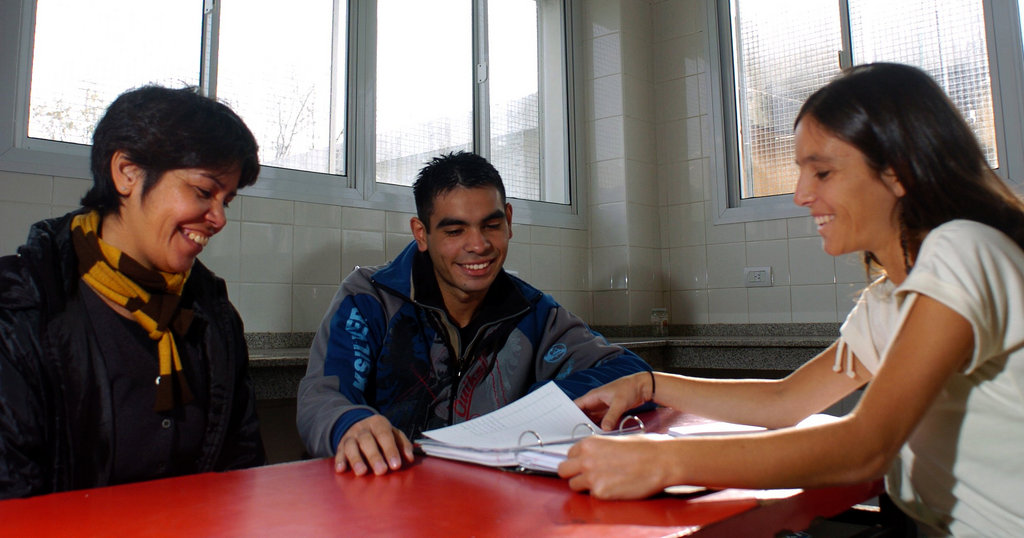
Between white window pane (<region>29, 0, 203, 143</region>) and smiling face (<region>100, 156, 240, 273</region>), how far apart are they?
998mm

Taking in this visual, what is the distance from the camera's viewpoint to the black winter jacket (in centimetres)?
109

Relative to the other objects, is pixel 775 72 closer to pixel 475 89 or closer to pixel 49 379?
pixel 475 89

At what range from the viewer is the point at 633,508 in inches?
29.4

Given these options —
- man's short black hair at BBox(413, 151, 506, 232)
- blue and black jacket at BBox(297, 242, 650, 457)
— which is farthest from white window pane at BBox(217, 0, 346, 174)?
blue and black jacket at BBox(297, 242, 650, 457)

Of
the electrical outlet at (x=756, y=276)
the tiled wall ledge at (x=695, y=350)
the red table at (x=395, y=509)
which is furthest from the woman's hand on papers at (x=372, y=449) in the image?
the electrical outlet at (x=756, y=276)

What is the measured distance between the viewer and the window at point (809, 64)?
9.66 feet

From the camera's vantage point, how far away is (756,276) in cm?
343

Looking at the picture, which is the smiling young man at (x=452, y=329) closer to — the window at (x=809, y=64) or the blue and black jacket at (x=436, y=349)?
the blue and black jacket at (x=436, y=349)

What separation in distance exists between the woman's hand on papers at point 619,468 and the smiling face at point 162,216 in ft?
2.89

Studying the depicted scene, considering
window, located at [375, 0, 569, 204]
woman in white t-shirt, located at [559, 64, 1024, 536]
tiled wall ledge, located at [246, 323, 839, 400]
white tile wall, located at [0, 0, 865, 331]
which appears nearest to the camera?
woman in white t-shirt, located at [559, 64, 1024, 536]

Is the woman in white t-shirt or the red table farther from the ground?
the woman in white t-shirt

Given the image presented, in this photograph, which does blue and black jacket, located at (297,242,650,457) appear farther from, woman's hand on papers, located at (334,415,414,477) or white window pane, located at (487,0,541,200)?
white window pane, located at (487,0,541,200)

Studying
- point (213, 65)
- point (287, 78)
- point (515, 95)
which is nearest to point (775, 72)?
point (515, 95)

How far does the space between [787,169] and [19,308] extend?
10.5 feet
